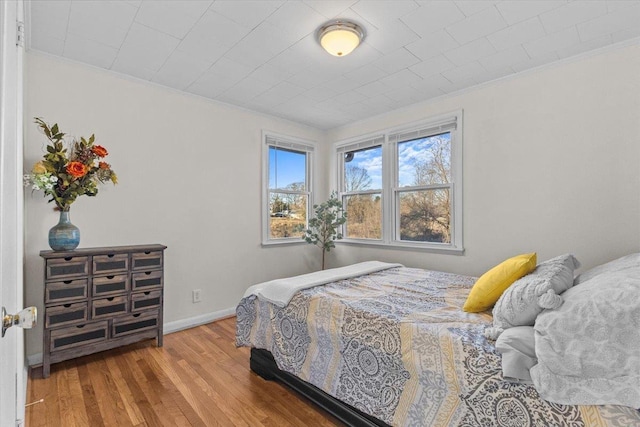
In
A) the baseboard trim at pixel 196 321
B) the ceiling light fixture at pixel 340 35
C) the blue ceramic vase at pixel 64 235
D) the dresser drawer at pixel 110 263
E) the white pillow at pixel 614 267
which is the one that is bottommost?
the baseboard trim at pixel 196 321

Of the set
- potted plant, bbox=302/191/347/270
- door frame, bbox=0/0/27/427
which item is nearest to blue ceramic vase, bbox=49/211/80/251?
door frame, bbox=0/0/27/427

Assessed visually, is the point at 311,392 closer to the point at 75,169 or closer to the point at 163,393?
the point at 163,393

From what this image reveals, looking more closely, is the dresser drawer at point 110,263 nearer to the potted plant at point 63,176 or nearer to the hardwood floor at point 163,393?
the potted plant at point 63,176

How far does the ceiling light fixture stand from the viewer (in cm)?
223

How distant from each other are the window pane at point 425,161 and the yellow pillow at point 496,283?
72.2 inches

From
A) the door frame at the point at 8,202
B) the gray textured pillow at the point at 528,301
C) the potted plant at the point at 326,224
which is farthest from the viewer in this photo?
the potted plant at the point at 326,224

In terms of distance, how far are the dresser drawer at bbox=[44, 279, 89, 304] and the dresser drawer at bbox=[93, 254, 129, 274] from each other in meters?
0.13

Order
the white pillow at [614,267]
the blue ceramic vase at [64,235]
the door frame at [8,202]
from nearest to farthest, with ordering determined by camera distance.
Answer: the door frame at [8,202]
the white pillow at [614,267]
the blue ceramic vase at [64,235]

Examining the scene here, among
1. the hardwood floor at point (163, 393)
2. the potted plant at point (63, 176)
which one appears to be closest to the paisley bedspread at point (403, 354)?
the hardwood floor at point (163, 393)

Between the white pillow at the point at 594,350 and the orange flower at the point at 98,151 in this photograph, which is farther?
the orange flower at the point at 98,151

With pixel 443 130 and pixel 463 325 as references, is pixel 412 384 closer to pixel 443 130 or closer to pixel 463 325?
pixel 463 325

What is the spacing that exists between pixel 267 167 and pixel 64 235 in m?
2.25

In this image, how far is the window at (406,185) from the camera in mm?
3492

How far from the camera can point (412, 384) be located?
5.03 feet
